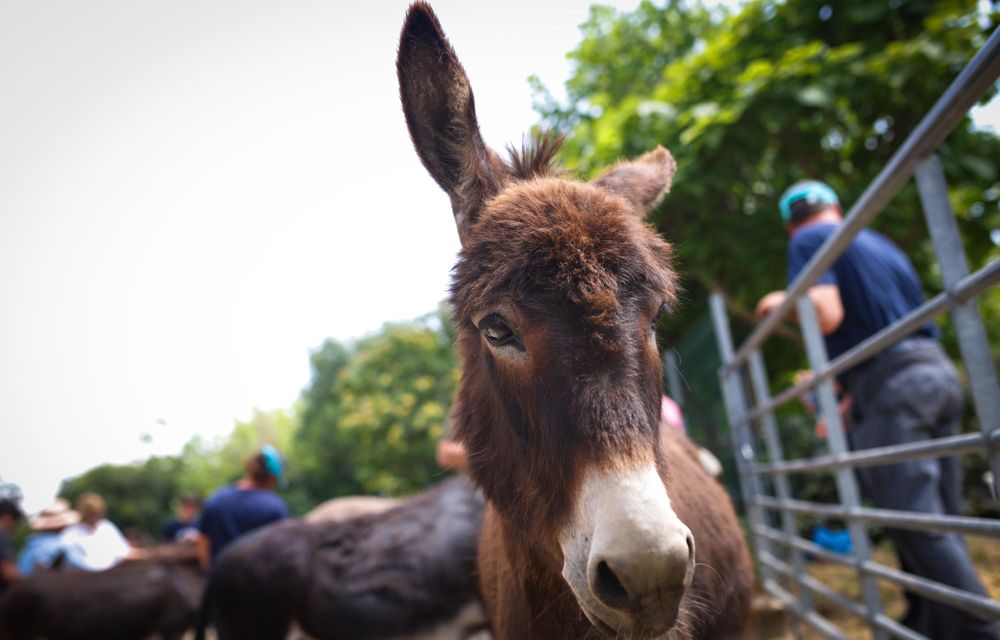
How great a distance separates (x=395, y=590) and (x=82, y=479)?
50.5 metres

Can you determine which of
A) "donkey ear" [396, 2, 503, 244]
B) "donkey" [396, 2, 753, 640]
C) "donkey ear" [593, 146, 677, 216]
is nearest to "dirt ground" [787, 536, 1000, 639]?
"donkey" [396, 2, 753, 640]

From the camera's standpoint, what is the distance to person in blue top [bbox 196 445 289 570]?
6.51 metres

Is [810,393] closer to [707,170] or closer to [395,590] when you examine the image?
[707,170]

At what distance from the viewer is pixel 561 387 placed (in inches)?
68.2

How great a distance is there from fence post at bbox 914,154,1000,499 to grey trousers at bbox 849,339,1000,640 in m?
1.04

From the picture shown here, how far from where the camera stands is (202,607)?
5191 mm

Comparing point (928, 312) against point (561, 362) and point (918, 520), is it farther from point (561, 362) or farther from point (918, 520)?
point (561, 362)

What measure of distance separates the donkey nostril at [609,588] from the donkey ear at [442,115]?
4.65ft

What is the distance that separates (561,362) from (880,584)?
847cm

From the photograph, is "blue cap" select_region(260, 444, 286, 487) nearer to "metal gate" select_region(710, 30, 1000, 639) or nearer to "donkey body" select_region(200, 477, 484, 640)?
"donkey body" select_region(200, 477, 484, 640)

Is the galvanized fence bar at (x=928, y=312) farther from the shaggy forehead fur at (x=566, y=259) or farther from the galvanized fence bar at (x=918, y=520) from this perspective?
the shaggy forehead fur at (x=566, y=259)

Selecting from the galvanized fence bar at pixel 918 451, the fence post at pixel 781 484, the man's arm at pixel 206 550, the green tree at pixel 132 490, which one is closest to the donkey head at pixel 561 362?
the galvanized fence bar at pixel 918 451

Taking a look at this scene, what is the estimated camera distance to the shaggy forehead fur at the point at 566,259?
1.79 meters

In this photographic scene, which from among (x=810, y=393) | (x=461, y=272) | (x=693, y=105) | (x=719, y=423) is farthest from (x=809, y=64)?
(x=461, y=272)
